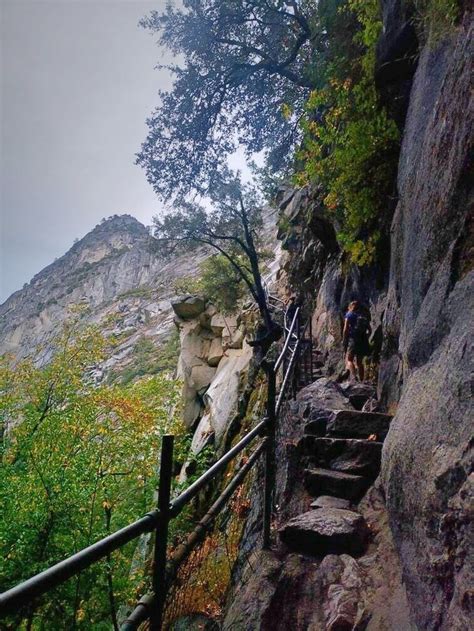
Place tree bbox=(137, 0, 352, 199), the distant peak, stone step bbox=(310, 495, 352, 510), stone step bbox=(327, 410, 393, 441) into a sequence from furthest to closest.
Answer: the distant peak < tree bbox=(137, 0, 352, 199) < stone step bbox=(327, 410, 393, 441) < stone step bbox=(310, 495, 352, 510)

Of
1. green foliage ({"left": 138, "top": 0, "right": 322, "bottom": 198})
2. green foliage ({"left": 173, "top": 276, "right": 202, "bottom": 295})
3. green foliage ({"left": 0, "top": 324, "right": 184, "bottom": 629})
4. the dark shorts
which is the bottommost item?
green foliage ({"left": 0, "top": 324, "right": 184, "bottom": 629})

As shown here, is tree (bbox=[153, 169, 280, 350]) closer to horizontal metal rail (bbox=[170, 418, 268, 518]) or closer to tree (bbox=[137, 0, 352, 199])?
tree (bbox=[137, 0, 352, 199])

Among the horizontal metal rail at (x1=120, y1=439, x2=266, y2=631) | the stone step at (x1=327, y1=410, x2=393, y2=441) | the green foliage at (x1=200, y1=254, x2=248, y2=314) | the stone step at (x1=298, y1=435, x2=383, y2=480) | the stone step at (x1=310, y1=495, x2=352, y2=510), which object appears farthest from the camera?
the green foliage at (x1=200, y1=254, x2=248, y2=314)

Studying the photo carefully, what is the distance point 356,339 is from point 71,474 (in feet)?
21.4

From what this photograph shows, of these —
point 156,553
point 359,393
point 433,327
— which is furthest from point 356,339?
point 156,553

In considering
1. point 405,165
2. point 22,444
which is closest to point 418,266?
point 405,165

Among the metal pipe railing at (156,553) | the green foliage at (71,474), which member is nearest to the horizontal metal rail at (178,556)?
the metal pipe railing at (156,553)

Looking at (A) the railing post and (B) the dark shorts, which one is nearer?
(A) the railing post

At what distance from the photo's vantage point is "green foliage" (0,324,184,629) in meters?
7.15

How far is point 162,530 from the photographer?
1739mm

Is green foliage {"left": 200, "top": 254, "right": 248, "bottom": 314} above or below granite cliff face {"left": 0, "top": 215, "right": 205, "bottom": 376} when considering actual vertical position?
below

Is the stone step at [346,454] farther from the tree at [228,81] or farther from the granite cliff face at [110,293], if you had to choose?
the granite cliff face at [110,293]

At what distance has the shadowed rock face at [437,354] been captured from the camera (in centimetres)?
174

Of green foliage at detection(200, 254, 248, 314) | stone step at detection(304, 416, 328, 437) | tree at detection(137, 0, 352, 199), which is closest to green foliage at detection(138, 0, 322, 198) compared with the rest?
tree at detection(137, 0, 352, 199)
